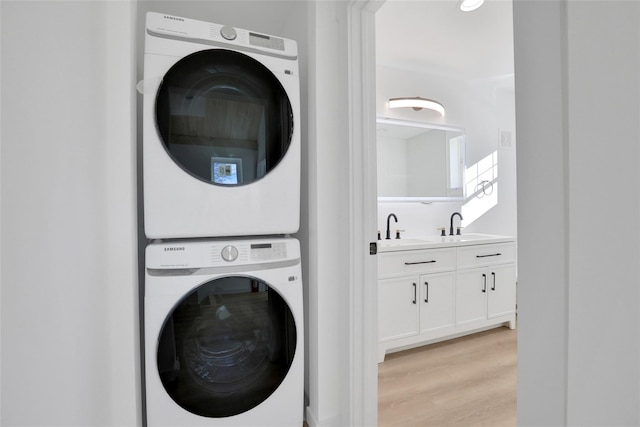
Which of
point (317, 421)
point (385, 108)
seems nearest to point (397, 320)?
point (317, 421)

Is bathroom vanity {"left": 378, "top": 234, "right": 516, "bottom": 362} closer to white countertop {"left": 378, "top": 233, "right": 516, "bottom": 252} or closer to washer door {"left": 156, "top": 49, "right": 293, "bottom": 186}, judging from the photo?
white countertop {"left": 378, "top": 233, "right": 516, "bottom": 252}

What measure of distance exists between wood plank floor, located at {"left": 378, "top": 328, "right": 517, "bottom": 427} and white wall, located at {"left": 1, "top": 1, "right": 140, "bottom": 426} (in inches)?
52.8

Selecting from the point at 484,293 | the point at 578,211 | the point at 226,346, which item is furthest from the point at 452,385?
the point at 578,211

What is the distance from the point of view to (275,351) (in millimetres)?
1302

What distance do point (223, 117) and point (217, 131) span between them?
0.07 metres

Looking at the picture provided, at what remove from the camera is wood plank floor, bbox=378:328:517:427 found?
159 centimetres

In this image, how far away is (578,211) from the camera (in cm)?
46

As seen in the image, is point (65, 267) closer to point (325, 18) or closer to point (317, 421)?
point (317, 421)

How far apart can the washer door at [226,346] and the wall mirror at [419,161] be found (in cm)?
168

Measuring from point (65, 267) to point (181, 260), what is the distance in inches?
13.6

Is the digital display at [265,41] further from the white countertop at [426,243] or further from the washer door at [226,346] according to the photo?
the white countertop at [426,243]

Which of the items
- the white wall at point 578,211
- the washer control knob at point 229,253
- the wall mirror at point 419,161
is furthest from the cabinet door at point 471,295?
the white wall at point 578,211

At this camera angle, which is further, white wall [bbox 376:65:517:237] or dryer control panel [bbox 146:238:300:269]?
white wall [bbox 376:65:517:237]

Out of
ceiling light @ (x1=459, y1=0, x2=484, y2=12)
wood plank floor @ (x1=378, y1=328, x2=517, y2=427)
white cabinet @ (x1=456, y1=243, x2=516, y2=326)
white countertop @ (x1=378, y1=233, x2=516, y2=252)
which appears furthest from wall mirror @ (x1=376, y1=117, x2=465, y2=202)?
wood plank floor @ (x1=378, y1=328, x2=517, y2=427)
